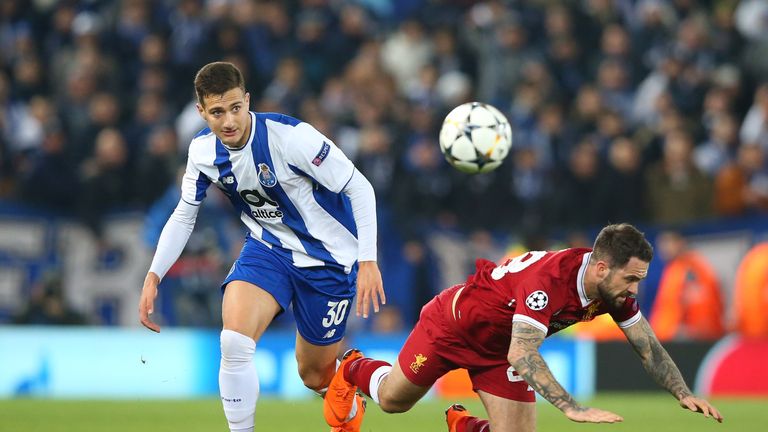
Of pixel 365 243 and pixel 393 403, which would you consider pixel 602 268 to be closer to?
pixel 365 243

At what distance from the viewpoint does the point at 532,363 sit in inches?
210

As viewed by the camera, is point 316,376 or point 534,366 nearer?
point 534,366

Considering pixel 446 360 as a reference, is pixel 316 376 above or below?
below

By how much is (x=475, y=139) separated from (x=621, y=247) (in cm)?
312

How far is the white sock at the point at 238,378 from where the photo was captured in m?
6.10

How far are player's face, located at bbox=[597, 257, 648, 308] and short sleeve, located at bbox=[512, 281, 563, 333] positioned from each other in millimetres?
216

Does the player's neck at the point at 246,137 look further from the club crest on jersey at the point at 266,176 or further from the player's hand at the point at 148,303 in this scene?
the player's hand at the point at 148,303

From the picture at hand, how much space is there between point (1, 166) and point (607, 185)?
21.5 feet

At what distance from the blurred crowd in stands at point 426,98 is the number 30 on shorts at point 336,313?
591 centimetres

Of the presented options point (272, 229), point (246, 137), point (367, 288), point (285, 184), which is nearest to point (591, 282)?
point (367, 288)

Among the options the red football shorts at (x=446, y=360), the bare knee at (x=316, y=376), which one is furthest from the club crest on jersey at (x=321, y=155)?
the bare knee at (x=316, y=376)

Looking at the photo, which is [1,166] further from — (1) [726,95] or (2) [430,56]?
(1) [726,95]

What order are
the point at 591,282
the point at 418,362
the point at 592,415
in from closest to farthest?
the point at 592,415
the point at 591,282
the point at 418,362

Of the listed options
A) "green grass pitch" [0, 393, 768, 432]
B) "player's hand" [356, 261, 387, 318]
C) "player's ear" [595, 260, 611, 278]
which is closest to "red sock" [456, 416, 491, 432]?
"player's hand" [356, 261, 387, 318]
